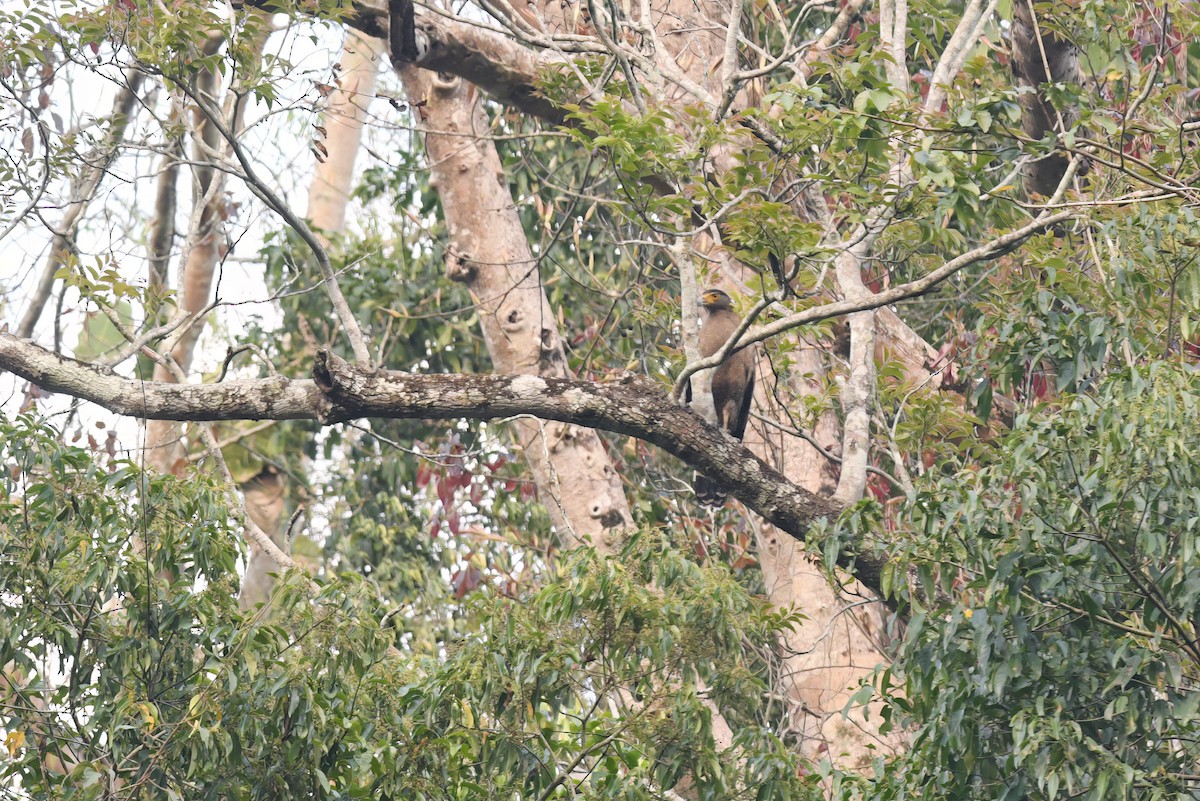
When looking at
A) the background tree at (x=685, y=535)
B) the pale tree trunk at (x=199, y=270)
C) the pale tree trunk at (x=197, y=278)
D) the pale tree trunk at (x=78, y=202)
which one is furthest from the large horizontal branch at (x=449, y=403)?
the pale tree trunk at (x=197, y=278)

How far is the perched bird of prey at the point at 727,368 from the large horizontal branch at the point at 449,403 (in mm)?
2085

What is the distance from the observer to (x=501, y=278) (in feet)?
21.1

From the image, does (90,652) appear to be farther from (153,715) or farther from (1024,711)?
(1024,711)

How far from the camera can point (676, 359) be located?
5.33 metres

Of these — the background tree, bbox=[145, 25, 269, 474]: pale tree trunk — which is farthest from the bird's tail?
bbox=[145, 25, 269, 474]: pale tree trunk

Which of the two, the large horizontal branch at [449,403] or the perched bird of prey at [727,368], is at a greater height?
the perched bird of prey at [727,368]

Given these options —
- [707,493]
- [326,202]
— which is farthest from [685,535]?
[326,202]

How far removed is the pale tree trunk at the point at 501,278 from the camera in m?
6.25

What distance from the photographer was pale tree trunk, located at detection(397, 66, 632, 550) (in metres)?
6.25

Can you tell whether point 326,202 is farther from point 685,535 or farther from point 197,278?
point 685,535

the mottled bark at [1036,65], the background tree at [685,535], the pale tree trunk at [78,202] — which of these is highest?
the pale tree trunk at [78,202]

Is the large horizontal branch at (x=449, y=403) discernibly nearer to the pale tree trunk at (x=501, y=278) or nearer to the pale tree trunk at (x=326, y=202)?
the pale tree trunk at (x=501, y=278)

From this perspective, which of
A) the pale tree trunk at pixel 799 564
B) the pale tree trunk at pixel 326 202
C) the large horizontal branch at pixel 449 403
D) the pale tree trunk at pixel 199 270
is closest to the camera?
the large horizontal branch at pixel 449 403

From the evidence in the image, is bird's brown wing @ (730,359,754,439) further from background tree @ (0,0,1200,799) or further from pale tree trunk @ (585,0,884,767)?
background tree @ (0,0,1200,799)
